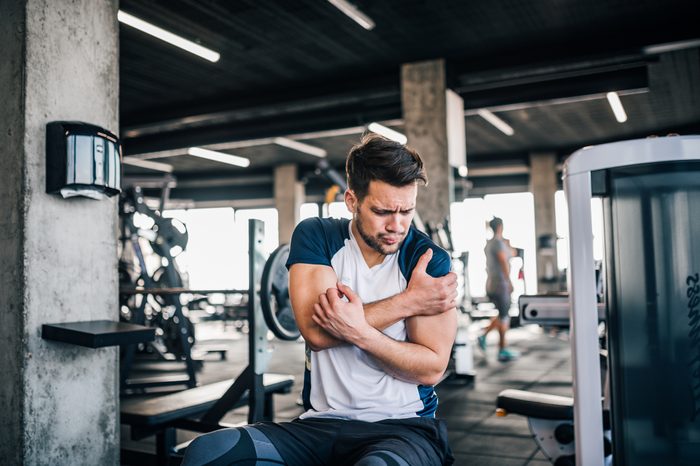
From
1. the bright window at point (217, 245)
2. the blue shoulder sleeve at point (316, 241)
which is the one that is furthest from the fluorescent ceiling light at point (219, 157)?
the blue shoulder sleeve at point (316, 241)

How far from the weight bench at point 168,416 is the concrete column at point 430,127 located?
11.2ft

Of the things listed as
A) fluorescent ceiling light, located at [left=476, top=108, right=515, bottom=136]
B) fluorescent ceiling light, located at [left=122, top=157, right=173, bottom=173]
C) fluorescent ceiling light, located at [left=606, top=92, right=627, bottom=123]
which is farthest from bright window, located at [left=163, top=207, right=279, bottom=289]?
fluorescent ceiling light, located at [left=606, top=92, right=627, bottom=123]

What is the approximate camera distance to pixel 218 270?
14.1 meters

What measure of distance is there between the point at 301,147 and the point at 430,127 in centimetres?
508

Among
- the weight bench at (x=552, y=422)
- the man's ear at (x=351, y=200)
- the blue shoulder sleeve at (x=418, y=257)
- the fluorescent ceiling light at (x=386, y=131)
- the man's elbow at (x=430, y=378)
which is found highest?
the fluorescent ceiling light at (x=386, y=131)

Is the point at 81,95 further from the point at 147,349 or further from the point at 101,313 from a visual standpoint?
the point at 147,349

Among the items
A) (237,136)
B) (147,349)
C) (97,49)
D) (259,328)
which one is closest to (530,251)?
(237,136)

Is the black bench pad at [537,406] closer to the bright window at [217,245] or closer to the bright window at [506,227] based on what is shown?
the bright window at [506,227]

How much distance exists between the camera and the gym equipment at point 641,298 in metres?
1.25

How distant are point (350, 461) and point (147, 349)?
5.04m

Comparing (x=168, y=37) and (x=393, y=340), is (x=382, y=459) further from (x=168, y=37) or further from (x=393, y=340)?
(x=168, y=37)

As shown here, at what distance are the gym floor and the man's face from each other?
1.73 metres

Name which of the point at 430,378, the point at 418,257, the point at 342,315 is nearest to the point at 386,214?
the point at 418,257

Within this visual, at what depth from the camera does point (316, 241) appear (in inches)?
59.3
